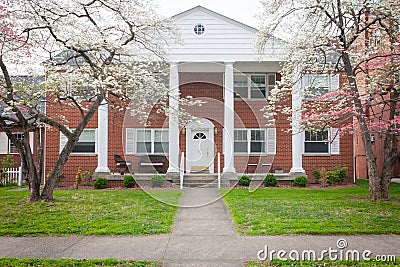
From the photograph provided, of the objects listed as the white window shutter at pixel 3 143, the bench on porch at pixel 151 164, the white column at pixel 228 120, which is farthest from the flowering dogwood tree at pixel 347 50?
the white window shutter at pixel 3 143

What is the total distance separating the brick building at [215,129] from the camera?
15.9m

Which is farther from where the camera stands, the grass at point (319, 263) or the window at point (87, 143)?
the window at point (87, 143)

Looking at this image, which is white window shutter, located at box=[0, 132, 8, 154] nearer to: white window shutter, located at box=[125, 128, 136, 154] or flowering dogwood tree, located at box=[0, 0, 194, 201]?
white window shutter, located at box=[125, 128, 136, 154]

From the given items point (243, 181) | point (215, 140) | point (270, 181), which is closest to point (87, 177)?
point (215, 140)

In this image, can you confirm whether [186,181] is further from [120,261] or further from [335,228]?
[120,261]

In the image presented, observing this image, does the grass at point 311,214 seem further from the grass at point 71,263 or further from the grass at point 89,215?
the grass at point 71,263

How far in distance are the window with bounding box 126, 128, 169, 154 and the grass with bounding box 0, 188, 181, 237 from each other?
4.44 metres

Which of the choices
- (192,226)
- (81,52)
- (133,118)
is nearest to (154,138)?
(133,118)

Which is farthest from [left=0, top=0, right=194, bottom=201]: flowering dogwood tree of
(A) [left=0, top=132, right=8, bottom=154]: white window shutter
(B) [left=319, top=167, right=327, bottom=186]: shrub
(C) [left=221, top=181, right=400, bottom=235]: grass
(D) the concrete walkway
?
(A) [left=0, top=132, right=8, bottom=154]: white window shutter

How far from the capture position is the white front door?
52.0 ft

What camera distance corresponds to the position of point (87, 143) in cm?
1788

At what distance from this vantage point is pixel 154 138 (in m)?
17.6

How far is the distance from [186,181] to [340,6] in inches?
333

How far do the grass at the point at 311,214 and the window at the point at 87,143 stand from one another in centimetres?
795
